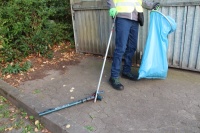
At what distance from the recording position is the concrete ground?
274 cm

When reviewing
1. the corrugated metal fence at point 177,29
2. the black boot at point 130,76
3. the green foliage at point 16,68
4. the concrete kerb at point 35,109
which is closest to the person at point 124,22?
the black boot at point 130,76

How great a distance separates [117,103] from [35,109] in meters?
1.30

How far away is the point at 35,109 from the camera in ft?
10.8

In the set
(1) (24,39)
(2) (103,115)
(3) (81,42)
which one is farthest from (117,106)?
(1) (24,39)

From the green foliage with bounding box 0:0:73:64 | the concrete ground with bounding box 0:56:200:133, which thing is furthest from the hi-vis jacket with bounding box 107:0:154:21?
the green foliage with bounding box 0:0:73:64

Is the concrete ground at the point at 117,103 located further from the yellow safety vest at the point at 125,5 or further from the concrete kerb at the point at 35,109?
the yellow safety vest at the point at 125,5

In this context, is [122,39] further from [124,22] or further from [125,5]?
[125,5]

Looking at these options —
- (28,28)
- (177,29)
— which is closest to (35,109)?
(177,29)

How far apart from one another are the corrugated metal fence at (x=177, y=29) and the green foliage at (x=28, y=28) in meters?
0.95

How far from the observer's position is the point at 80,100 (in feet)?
10.9

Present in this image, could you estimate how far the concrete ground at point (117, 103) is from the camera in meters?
2.74

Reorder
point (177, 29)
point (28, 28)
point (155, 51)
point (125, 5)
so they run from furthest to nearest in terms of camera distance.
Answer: point (28, 28) < point (177, 29) < point (155, 51) < point (125, 5)

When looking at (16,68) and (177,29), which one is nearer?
(177,29)

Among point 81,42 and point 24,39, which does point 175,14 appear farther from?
point 24,39
